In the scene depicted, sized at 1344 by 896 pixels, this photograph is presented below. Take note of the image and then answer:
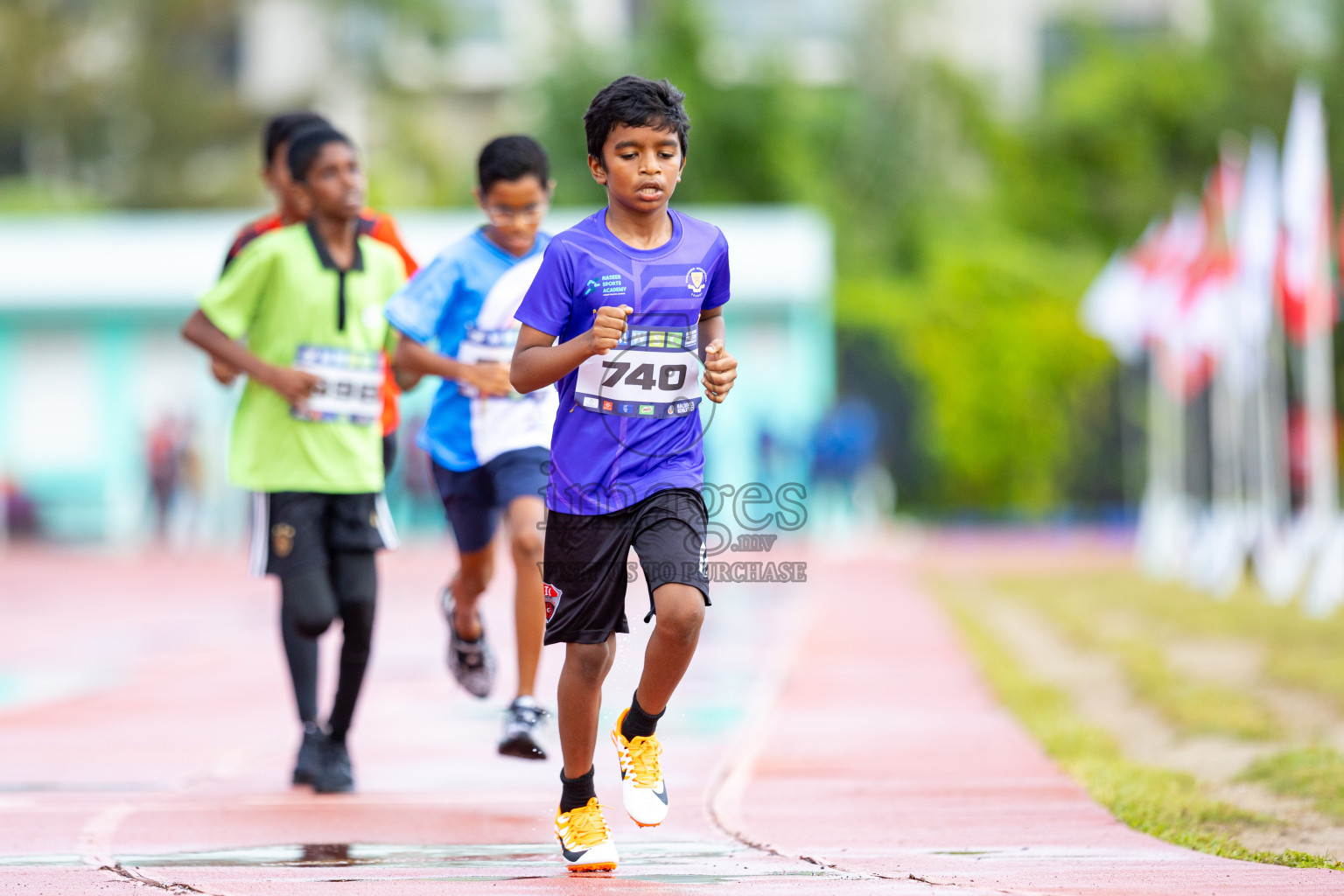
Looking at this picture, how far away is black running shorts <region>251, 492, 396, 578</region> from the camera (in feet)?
20.7

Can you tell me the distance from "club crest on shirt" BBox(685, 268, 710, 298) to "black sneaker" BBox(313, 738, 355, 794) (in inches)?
96.3

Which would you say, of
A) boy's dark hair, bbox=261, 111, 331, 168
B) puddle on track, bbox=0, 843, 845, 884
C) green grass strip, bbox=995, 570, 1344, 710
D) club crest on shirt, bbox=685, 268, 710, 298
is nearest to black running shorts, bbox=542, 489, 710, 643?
club crest on shirt, bbox=685, 268, 710, 298

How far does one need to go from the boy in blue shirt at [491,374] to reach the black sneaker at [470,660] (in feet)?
0.94

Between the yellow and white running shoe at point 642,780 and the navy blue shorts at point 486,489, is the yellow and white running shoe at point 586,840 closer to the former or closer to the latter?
the yellow and white running shoe at point 642,780

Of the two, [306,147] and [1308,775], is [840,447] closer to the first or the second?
[1308,775]

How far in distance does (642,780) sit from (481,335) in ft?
6.70

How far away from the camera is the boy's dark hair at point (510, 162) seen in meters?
6.39

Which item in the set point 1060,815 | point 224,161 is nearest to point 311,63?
point 224,161

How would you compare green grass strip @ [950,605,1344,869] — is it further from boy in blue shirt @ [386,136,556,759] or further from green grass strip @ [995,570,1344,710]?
boy in blue shirt @ [386,136,556,759]

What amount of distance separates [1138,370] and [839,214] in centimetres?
1221

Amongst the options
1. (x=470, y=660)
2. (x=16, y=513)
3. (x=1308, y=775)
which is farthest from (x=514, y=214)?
(x=16, y=513)

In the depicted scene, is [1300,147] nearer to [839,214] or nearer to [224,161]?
[839,214]

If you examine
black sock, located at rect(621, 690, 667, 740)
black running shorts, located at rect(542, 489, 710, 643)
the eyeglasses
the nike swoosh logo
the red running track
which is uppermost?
the eyeglasses

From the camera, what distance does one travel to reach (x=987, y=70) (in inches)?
1747
